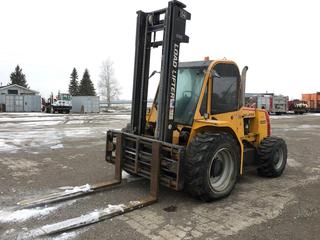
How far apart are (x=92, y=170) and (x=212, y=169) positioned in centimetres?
312

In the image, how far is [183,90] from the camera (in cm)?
624

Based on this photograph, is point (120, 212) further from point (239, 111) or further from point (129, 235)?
point (239, 111)

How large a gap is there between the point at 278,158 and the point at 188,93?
2878mm

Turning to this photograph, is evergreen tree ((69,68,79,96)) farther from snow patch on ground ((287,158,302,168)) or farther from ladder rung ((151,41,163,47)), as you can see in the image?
ladder rung ((151,41,163,47))

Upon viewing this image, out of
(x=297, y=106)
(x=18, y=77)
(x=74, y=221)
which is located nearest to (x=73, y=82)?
(x=18, y=77)

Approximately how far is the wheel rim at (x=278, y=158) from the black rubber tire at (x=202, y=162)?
2.15 m

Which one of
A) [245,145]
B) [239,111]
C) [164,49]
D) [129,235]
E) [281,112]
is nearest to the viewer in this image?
[129,235]

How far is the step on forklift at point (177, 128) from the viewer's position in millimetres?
5293

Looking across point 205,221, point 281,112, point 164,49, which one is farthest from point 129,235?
point 281,112

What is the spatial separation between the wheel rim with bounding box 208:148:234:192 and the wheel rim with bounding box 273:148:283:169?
1.84 m

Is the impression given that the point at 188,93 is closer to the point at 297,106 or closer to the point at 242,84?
the point at 242,84

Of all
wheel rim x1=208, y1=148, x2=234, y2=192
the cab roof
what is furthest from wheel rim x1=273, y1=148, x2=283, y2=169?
the cab roof

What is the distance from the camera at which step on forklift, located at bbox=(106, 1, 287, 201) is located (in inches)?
211

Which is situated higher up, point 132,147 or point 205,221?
point 132,147
